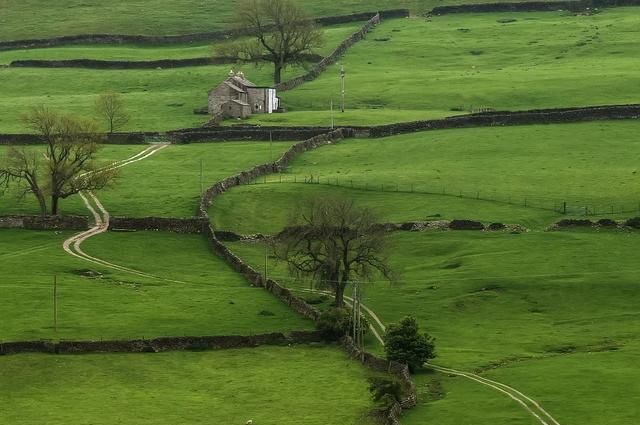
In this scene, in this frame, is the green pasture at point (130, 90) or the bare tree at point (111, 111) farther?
the green pasture at point (130, 90)

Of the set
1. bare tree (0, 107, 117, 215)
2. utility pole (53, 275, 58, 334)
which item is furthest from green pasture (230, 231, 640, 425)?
utility pole (53, 275, 58, 334)

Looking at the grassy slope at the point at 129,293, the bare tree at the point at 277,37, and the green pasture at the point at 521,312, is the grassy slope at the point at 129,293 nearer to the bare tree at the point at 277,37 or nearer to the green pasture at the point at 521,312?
the green pasture at the point at 521,312

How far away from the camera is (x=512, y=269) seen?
104188mm

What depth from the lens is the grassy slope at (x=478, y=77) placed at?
161875 mm

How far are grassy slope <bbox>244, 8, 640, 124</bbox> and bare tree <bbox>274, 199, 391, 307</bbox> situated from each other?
173 ft

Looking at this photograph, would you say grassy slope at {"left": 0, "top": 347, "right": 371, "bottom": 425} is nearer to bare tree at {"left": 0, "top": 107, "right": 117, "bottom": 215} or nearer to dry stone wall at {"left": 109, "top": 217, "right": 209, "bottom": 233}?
dry stone wall at {"left": 109, "top": 217, "right": 209, "bottom": 233}

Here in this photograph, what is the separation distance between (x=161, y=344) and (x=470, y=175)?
1833 inches

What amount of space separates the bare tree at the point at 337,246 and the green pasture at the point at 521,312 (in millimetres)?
2388

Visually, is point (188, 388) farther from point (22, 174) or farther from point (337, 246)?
point (22, 174)

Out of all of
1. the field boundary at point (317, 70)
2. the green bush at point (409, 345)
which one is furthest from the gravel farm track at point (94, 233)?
the field boundary at point (317, 70)

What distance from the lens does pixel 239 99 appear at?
534 feet

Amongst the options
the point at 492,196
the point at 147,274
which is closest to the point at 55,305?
the point at 147,274

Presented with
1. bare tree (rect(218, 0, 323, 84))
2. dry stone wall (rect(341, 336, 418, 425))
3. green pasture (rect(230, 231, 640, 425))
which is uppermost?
bare tree (rect(218, 0, 323, 84))

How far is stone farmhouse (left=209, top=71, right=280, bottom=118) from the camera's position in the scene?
16200 cm
